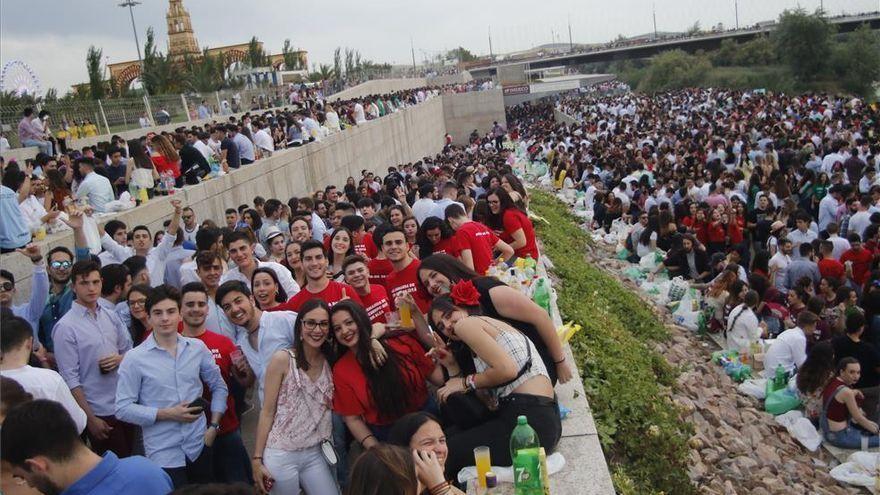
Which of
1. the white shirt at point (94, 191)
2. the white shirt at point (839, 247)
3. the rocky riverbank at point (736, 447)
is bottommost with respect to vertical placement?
the rocky riverbank at point (736, 447)

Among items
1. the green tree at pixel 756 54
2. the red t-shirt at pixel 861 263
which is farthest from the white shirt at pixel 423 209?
the green tree at pixel 756 54

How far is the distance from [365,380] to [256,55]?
50319 millimetres

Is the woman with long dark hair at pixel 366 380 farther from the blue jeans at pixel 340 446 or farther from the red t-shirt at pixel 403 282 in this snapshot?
the red t-shirt at pixel 403 282

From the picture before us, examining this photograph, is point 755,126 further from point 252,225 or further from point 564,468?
point 564,468

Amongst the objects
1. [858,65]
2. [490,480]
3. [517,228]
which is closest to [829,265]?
[517,228]

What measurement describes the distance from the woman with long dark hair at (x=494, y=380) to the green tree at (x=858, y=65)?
59478 millimetres

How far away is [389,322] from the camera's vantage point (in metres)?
5.60

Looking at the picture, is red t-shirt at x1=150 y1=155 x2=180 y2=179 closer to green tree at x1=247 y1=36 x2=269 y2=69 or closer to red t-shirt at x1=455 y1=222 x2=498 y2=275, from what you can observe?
red t-shirt at x1=455 y1=222 x2=498 y2=275

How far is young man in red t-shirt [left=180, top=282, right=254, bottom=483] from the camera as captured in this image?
4.90 metres

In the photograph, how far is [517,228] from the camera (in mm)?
8414

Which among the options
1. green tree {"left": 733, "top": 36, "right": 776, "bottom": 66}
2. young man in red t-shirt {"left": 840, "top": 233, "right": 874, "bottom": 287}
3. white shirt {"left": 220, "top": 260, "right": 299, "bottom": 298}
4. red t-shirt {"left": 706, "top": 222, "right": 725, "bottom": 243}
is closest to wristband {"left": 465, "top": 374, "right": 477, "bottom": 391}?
white shirt {"left": 220, "top": 260, "right": 299, "bottom": 298}

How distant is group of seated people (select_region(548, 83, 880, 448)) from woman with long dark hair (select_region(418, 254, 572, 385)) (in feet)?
12.3

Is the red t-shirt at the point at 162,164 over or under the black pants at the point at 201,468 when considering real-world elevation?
over

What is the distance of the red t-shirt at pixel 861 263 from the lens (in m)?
10.2
